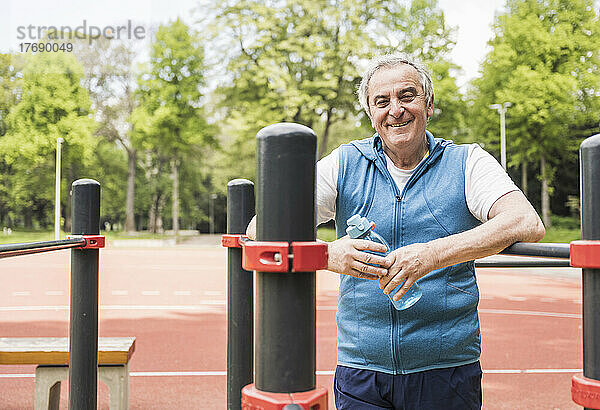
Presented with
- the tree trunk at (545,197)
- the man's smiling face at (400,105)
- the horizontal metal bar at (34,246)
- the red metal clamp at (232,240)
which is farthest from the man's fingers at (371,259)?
the tree trunk at (545,197)

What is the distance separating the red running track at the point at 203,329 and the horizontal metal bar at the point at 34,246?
2533 millimetres

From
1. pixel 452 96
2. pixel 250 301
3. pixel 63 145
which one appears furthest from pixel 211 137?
pixel 250 301

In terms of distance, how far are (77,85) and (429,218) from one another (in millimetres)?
34572

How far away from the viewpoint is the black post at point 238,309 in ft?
8.27

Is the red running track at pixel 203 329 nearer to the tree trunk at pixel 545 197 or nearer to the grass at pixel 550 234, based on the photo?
the grass at pixel 550 234

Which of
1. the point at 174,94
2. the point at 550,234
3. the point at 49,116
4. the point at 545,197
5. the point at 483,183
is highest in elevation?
the point at 174,94

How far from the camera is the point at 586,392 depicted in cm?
99

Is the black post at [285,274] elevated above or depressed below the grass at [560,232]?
above

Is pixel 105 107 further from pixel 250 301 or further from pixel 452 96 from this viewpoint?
pixel 250 301

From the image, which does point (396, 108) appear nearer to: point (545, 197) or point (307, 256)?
point (307, 256)

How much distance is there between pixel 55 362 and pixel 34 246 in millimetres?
Result: 1854

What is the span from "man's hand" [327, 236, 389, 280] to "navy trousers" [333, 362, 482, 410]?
1.81 ft

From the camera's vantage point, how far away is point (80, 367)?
2.36 m

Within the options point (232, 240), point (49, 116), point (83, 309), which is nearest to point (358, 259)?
point (232, 240)
